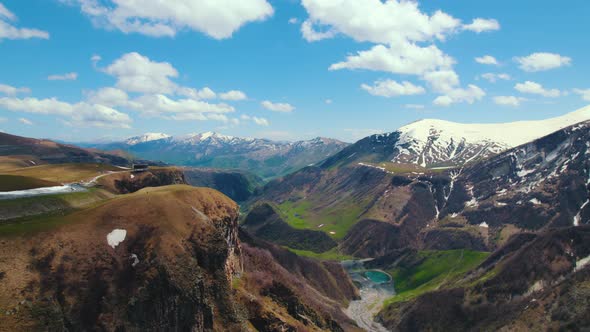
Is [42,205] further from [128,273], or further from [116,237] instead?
[128,273]

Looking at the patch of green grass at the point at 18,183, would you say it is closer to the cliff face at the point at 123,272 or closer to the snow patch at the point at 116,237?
the cliff face at the point at 123,272

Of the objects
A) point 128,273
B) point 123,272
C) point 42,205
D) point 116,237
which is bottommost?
point 128,273

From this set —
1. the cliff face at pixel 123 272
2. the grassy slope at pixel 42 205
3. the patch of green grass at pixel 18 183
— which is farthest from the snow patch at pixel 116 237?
the patch of green grass at pixel 18 183

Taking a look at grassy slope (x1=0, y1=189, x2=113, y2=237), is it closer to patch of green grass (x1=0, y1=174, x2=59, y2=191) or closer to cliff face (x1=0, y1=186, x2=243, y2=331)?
cliff face (x1=0, y1=186, x2=243, y2=331)

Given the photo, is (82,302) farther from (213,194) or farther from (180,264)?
(213,194)

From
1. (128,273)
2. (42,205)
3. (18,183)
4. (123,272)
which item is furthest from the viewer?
(18,183)

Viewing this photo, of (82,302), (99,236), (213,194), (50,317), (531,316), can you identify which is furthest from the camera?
(531,316)

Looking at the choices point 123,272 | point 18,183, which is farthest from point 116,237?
point 18,183

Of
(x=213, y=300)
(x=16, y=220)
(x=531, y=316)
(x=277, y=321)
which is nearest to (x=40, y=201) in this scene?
(x=16, y=220)

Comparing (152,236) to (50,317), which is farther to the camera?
(152,236)
